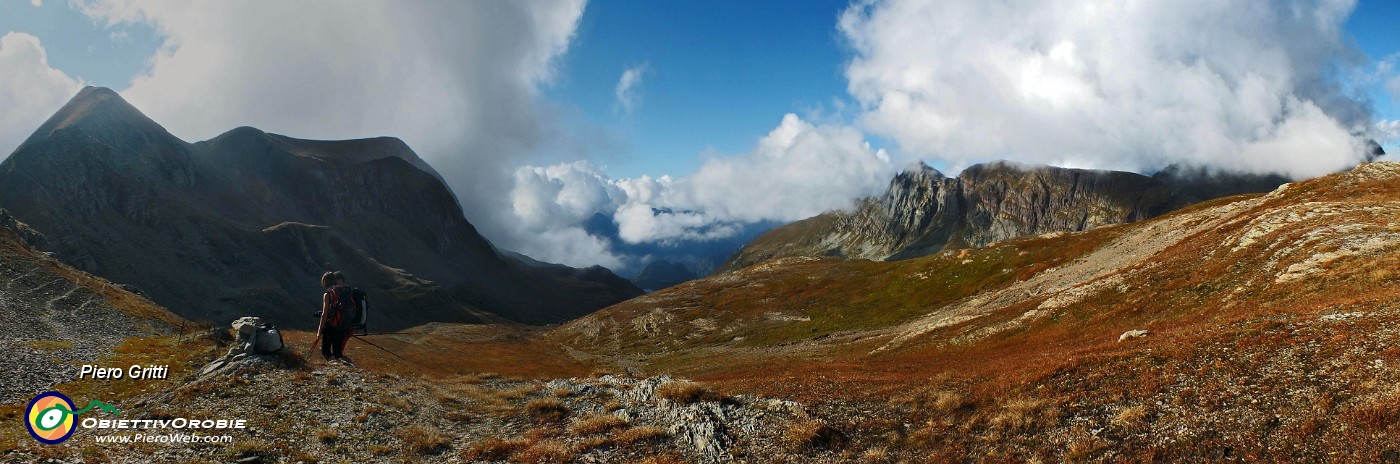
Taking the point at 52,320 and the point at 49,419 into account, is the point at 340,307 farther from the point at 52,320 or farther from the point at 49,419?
the point at 52,320

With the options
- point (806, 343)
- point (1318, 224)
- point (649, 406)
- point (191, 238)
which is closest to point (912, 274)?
point (806, 343)

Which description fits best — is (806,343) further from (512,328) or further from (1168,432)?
(512,328)

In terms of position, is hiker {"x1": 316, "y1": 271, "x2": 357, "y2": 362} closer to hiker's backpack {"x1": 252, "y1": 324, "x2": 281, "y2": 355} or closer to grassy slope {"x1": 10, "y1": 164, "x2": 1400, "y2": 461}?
hiker's backpack {"x1": 252, "y1": 324, "x2": 281, "y2": 355}

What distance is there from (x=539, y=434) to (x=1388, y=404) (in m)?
24.4

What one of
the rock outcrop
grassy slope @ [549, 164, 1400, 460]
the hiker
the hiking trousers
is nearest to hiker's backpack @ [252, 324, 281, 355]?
the hiker

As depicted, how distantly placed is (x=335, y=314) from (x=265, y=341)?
11.6ft

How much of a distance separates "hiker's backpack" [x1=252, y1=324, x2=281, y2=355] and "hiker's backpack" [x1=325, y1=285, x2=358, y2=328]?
2669 mm

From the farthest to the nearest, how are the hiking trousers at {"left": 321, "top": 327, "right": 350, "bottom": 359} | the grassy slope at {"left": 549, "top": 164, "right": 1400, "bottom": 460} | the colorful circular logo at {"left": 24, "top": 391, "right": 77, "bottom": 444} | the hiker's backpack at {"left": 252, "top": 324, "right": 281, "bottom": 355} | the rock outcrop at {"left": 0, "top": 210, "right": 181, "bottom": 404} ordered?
the hiking trousers at {"left": 321, "top": 327, "right": 350, "bottom": 359}, the hiker's backpack at {"left": 252, "top": 324, "right": 281, "bottom": 355}, the rock outcrop at {"left": 0, "top": 210, "right": 181, "bottom": 404}, the colorful circular logo at {"left": 24, "top": 391, "right": 77, "bottom": 444}, the grassy slope at {"left": 549, "top": 164, "right": 1400, "bottom": 460}

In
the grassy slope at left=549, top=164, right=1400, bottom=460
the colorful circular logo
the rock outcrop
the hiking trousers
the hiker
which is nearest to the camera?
the grassy slope at left=549, top=164, right=1400, bottom=460

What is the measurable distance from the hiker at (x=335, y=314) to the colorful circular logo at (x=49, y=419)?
1286 cm

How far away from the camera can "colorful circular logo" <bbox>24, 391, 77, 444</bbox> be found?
18.6 m

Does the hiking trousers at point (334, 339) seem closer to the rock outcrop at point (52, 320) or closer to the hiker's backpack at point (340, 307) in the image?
the hiker's backpack at point (340, 307)

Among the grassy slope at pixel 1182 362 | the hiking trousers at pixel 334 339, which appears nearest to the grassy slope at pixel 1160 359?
the grassy slope at pixel 1182 362

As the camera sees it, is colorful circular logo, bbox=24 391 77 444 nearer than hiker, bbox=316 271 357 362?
Yes
